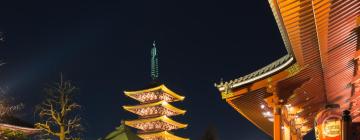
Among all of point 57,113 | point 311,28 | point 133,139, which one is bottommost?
point 133,139

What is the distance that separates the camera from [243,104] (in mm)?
13391

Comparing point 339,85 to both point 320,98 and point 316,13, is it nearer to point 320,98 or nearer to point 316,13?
point 320,98

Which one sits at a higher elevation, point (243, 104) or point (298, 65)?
point (298, 65)

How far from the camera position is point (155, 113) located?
44.0m

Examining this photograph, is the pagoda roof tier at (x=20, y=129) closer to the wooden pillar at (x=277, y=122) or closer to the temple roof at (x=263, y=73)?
the temple roof at (x=263, y=73)

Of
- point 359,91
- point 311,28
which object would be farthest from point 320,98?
point 311,28

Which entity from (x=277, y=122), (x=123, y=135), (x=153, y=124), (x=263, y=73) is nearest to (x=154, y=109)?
(x=153, y=124)

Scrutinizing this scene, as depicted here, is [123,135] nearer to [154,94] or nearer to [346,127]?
[154,94]

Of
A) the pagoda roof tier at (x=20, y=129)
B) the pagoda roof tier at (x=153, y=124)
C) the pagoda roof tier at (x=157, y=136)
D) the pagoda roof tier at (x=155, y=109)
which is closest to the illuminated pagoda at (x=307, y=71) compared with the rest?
the pagoda roof tier at (x=20, y=129)

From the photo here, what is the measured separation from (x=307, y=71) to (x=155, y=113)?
114ft

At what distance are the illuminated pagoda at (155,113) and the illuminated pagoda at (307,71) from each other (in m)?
26.3

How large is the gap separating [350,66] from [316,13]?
172 inches

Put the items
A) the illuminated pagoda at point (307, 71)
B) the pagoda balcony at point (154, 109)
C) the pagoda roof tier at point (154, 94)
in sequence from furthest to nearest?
the pagoda roof tier at point (154, 94) → the pagoda balcony at point (154, 109) → the illuminated pagoda at point (307, 71)

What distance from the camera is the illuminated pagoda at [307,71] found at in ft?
20.1
